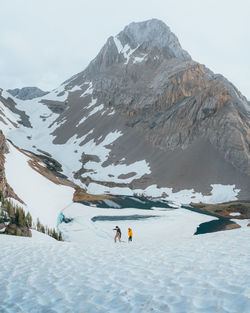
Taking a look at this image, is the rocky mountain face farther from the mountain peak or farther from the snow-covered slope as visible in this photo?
the snow-covered slope

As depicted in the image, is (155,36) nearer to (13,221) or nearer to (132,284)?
(13,221)

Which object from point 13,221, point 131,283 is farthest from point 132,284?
point 13,221

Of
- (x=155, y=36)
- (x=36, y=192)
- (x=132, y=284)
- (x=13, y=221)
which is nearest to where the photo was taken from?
(x=132, y=284)

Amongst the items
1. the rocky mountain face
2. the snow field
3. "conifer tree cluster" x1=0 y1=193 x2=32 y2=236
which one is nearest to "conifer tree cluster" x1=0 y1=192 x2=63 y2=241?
"conifer tree cluster" x1=0 y1=193 x2=32 y2=236

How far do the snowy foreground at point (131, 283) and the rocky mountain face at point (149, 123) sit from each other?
238 ft

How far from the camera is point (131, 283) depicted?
758 centimetres

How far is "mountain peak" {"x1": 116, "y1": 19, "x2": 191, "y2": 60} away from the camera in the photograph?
17145cm

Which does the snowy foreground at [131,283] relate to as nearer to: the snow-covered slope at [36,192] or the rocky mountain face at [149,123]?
the snow-covered slope at [36,192]

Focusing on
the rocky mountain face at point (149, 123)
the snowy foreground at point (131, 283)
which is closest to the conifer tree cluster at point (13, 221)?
the snowy foreground at point (131, 283)

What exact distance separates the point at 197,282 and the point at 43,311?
12.8ft

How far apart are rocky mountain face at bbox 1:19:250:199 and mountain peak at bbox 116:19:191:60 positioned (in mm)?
665

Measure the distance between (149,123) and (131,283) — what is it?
117589mm

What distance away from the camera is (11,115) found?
16250 centimetres

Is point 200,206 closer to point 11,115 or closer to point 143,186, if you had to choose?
point 143,186
